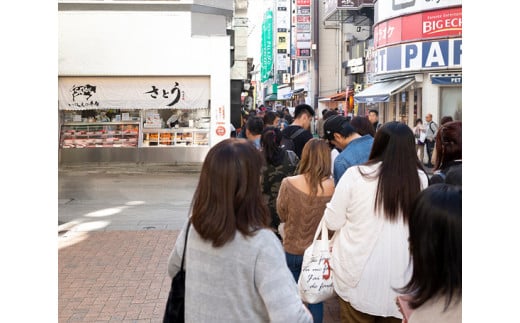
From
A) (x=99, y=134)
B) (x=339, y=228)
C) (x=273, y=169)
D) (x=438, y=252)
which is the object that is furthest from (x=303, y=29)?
(x=438, y=252)

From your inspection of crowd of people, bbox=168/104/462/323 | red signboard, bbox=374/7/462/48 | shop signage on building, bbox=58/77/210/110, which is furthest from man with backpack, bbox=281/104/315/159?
red signboard, bbox=374/7/462/48

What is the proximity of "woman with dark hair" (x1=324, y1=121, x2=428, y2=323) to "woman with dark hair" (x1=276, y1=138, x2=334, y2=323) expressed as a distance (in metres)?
1.06

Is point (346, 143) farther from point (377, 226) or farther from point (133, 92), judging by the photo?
point (133, 92)

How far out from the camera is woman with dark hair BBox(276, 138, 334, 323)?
498cm

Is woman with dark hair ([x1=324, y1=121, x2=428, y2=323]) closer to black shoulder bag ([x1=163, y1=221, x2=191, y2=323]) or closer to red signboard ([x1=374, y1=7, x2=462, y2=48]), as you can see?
black shoulder bag ([x1=163, y1=221, x2=191, y2=323])

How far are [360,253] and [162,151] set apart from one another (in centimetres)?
1464

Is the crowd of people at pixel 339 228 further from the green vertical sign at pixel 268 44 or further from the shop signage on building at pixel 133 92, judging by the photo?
the green vertical sign at pixel 268 44

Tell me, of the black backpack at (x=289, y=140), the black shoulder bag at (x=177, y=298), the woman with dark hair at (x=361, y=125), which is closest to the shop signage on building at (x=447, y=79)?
the black backpack at (x=289, y=140)

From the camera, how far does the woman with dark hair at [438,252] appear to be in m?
2.26

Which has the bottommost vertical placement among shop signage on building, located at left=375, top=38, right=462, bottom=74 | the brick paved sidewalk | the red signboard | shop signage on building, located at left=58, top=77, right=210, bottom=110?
the brick paved sidewalk

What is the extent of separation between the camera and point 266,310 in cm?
269

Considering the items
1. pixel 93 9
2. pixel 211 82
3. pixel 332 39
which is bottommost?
pixel 211 82

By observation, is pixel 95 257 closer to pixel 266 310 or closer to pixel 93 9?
pixel 266 310
